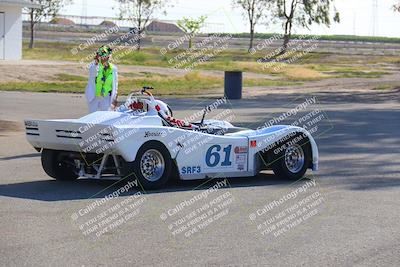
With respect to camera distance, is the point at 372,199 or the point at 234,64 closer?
the point at 372,199

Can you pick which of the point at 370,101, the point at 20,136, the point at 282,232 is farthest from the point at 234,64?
the point at 282,232

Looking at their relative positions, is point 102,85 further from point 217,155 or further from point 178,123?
point 217,155

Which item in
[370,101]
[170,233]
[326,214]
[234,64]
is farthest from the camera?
[234,64]

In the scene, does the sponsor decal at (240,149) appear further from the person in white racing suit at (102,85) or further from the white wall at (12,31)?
the white wall at (12,31)

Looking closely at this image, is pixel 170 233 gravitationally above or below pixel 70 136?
below

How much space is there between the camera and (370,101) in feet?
112

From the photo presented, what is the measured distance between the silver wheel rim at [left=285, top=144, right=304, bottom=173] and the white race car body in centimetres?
17

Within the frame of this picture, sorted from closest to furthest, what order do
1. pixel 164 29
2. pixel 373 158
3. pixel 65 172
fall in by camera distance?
pixel 65 172 < pixel 373 158 < pixel 164 29

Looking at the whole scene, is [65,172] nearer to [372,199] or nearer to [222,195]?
[222,195]

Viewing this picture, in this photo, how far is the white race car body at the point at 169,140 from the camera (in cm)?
→ 1119

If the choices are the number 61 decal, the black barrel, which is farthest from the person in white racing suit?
the black barrel

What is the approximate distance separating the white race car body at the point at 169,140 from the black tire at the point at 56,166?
7.6 inches

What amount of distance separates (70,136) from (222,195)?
206 cm

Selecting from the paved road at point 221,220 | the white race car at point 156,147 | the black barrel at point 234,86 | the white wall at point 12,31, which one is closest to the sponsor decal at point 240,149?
the white race car at point 156,147
